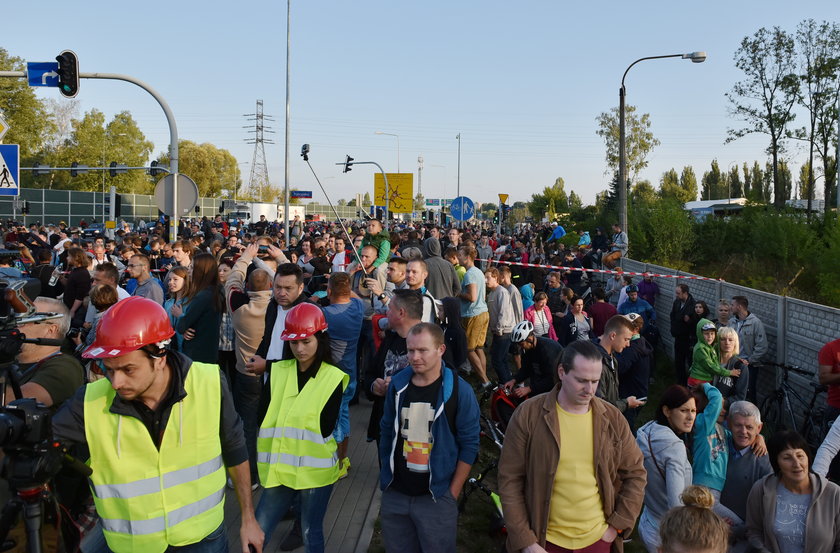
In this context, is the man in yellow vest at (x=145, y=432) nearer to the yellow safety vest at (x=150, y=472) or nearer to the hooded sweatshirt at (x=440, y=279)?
the yellow safety vest at (x=150, y=472)

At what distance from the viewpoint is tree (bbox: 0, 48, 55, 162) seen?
151 feet

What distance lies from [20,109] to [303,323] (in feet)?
167

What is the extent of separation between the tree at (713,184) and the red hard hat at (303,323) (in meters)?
109

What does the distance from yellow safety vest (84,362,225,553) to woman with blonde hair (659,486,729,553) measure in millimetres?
2045

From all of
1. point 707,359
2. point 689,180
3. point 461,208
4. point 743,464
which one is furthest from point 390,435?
point 689,180

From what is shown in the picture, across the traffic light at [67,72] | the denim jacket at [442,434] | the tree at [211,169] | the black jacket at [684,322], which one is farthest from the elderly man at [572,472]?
the tree at [211,169]

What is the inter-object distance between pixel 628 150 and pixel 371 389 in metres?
50.1

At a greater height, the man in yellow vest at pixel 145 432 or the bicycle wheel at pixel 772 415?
the man in yellow vest at pixel 145 432

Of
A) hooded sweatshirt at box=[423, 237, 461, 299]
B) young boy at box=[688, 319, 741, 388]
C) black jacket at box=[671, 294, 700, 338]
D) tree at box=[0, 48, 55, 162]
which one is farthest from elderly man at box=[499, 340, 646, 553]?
tree at box=[0, 48, 55, 162]

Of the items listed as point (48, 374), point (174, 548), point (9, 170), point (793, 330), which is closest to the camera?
point (174, 548)

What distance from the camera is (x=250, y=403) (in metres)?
6.15

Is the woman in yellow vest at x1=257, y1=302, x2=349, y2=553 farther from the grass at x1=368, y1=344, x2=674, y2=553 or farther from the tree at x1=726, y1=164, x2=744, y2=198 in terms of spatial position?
the tree at x1=726, y1=164, x2=744, y2=198

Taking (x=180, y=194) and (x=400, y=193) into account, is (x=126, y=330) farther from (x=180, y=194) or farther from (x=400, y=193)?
(x=400, y=193)

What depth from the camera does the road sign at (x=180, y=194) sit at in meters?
11.3
